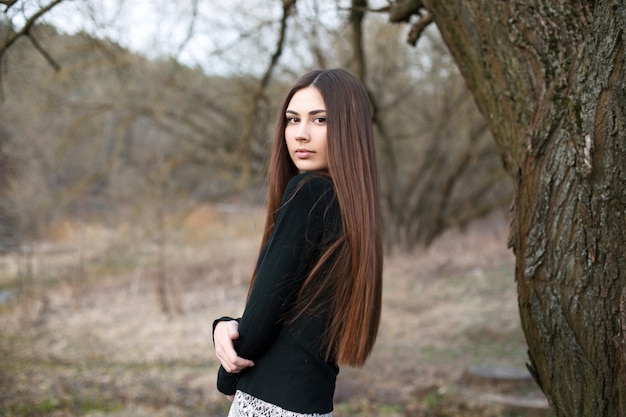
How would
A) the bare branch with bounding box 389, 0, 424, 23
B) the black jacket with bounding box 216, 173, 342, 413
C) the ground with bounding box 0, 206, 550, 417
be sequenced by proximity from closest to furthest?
the black jacket with bounding box 216, 173, 342, 413 < the bare branch with bounding box 389, 0, 424, 23 < the ground with bounding box 0, 206, 550, 417

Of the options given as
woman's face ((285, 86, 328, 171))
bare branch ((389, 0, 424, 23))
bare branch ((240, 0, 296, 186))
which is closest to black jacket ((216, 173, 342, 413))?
woman's face ((285, 86, 328, 171))

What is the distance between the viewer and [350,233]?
5.41 feet

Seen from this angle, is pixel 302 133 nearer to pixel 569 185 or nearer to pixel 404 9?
pixel 569 185

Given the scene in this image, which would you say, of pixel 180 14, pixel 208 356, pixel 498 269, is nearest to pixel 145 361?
pixel 208 356

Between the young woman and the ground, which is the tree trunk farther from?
the ground

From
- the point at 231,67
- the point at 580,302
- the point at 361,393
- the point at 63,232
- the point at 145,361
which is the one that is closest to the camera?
the point at 580,302

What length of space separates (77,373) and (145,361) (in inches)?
47.1

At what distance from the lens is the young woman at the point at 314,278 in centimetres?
158

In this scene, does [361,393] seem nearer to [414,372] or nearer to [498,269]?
[414,372]

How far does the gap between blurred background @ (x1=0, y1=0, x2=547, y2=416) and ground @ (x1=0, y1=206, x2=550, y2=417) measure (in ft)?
0.12

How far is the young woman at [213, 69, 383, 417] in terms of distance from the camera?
5.17ft

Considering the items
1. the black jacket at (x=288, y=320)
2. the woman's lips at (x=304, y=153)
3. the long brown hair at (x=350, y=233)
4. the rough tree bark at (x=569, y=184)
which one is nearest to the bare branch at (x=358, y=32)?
the rough tree bark at (x=569, y=184)

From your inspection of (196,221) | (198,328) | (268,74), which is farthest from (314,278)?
(196,221)

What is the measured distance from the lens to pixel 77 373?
20.4ft
